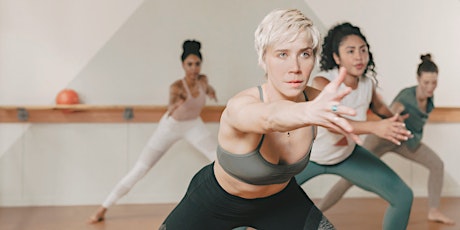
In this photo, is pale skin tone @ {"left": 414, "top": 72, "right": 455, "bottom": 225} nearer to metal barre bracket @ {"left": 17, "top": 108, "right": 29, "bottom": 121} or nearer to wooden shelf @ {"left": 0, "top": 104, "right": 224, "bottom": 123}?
wooden shelf @ {"left": 0, "top": 104, "right": 224, "bottom": 123}

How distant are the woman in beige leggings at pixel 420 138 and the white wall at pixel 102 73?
→ 58cm

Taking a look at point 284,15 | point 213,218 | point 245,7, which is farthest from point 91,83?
point 284,15

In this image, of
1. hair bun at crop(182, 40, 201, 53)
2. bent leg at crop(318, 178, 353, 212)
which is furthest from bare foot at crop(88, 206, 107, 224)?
bent leg at crop(318, 178, 353, 212)

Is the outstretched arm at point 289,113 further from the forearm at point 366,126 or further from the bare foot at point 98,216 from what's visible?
the bare foot at point 98,216

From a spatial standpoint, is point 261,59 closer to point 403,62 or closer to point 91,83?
point 91,83

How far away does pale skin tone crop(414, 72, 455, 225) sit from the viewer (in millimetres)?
3293

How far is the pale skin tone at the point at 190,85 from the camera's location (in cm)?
321

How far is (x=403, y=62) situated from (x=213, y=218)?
204 centimetres

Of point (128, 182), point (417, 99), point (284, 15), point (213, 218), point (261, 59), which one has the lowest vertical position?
point (128, 182)

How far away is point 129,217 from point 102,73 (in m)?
0.73

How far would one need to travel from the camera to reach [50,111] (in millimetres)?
3213

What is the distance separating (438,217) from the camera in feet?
10.8

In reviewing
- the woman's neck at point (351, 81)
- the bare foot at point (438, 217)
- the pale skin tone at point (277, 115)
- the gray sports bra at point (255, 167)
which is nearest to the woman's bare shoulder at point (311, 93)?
the pale skin tone at point (277, 115)

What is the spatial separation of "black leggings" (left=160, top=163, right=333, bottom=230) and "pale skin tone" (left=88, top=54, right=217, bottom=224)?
136 cm
